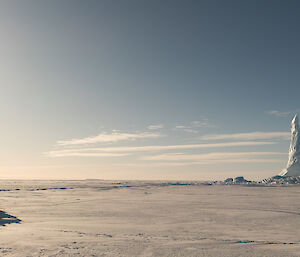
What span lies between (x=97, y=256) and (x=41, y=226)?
7739 mm

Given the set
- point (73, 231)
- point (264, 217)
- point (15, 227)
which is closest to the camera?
point (73, 231)

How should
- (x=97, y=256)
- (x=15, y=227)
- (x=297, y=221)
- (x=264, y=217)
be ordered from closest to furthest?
(x=97, y=256) → (x=15, y=227) → (x=297, y=221) → (x=264, y=217)

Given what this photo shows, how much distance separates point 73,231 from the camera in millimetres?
14828

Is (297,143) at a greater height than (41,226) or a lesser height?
greater

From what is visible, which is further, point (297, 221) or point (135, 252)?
point (297, 221)

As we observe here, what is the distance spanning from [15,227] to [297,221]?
1734cm

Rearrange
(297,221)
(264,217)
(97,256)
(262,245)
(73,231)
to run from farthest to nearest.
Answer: (264,217)
(297,221)
(73,231)
(262,245)
(97,256)

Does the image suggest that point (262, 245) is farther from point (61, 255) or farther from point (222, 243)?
point (61, 255)

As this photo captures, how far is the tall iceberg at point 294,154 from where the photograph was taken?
145375mm

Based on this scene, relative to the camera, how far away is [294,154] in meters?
149

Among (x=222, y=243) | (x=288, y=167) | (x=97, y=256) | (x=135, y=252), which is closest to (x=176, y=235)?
(x=222, y=243)

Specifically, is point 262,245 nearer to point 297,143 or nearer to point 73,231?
point 73,231

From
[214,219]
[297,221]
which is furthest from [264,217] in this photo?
[214,219]

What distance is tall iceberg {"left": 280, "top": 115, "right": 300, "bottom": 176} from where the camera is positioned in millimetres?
145375
